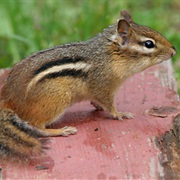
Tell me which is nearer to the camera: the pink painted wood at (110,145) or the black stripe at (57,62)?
the pink painted wood at (110,145)

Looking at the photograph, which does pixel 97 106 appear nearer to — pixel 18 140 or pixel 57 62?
pixel 57 62

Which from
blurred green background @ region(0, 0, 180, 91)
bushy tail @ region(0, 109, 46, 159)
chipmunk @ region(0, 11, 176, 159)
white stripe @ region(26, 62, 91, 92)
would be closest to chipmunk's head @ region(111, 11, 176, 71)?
chipmunk @ region(0, 11, 176, 159)

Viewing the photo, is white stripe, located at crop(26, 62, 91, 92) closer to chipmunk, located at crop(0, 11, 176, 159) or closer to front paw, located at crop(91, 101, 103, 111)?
chipmunk, located at crop(0, 11, 176, 159)

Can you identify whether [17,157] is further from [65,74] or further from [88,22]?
[88,22]

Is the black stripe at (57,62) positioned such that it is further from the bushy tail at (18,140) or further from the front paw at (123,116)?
the front paw at (123,116)

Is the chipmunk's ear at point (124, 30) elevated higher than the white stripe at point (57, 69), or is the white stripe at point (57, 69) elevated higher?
the chipmunk's ear at point (124, 30)

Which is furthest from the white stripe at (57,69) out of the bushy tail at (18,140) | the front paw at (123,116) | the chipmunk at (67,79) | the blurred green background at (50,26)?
the blurred green background at (50,26)

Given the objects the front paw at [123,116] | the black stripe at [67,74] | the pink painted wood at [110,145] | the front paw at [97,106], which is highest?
the black stripe at [67,74]
